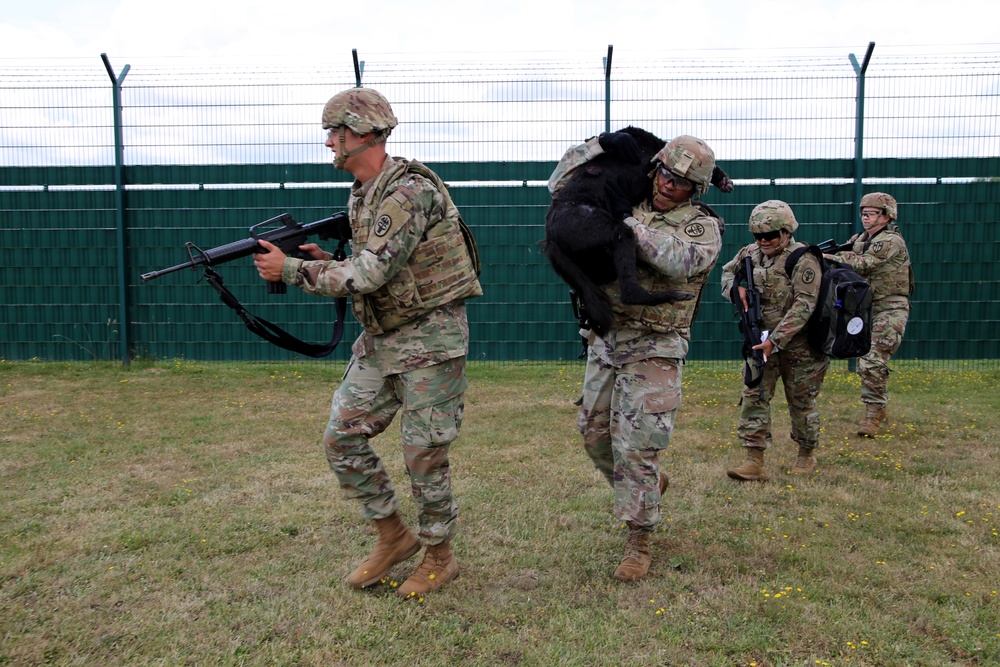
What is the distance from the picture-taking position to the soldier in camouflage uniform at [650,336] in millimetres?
3570

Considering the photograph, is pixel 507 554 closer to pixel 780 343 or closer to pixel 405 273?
pixel 405 273

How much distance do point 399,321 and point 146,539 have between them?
6.08ft

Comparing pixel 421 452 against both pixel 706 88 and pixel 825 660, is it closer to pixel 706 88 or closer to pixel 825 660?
pixel 825 660

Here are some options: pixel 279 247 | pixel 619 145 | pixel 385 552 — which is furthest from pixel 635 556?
pixel 279 247

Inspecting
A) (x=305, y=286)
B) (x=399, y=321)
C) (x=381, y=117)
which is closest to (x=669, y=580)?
(x=399, y=321)

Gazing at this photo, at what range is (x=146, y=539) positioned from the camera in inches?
162

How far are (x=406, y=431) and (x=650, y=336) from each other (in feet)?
3.79

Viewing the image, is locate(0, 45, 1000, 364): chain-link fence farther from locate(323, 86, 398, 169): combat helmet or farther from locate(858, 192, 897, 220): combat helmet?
locate(323, 86, 398, 169): combat helmet

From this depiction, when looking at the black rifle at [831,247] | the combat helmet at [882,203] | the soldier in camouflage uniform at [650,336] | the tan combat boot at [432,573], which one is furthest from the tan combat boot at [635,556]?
the combat helmet at [882,203]

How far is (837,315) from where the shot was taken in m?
5.15

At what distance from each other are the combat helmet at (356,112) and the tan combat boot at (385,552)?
166cm

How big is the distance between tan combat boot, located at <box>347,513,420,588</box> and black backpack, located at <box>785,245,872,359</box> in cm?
295

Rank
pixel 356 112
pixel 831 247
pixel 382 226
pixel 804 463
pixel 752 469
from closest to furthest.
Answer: pixel 382 226, pixel 356 112, pixel 752 469, pixel 804 463, pixel 831 247

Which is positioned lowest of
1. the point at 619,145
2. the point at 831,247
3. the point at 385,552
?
the point at 385,552
